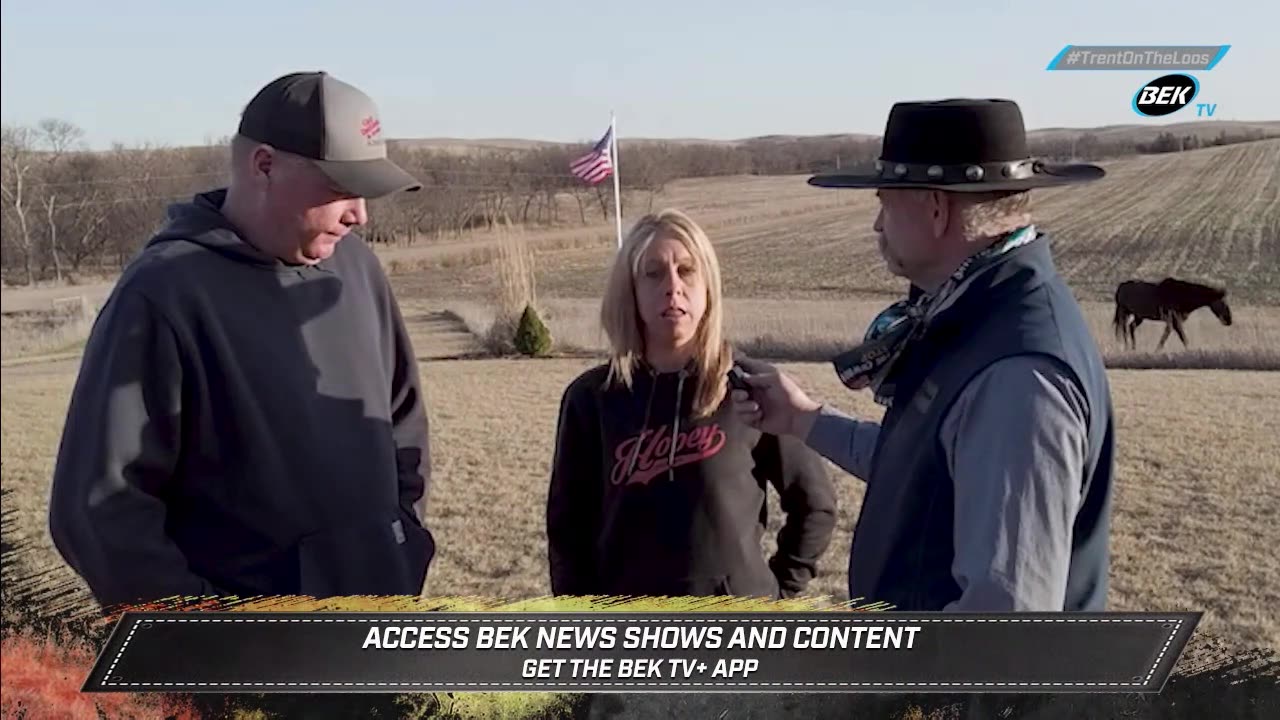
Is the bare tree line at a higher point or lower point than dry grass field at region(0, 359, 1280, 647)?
higher

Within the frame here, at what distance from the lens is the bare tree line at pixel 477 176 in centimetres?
229

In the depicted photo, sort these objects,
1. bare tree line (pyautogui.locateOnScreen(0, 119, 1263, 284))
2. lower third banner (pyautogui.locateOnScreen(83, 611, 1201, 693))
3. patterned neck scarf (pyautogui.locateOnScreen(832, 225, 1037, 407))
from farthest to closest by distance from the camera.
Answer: bare tree line (pyautogui.locateOnScreen(0, 119, 1263, 284))
lower third banner (pyautogui.locateOnScreen(83, 611, 1201, 693))
patterned neck scarf (pyautogui.locateOnScreen(832, 225, 1037, 407))

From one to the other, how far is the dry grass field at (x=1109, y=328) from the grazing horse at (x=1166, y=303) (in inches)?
0.9

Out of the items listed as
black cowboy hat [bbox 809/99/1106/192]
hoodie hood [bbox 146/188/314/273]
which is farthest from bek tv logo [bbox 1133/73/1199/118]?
hoodie hood [bbox 146/188/314/273]

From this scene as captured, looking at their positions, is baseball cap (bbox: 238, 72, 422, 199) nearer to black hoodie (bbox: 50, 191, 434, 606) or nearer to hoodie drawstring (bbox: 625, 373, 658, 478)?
black hoodie (bbox: 50, 191, 434, 606)

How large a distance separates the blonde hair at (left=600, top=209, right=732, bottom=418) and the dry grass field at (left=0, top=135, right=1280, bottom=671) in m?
0.30

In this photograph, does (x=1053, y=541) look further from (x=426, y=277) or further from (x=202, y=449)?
(x=426, y=277)

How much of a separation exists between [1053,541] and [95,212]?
89.6 inches

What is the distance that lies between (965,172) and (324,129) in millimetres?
1088

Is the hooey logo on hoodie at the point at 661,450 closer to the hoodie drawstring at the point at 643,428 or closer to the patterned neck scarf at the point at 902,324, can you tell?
the hoodie drawstring at the point at 643,428

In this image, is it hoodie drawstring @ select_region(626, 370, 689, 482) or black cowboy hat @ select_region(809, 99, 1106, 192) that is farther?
hoodie drawstring @ select_region(626, 370, 689, 482)

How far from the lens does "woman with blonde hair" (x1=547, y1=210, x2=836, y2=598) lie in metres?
1.96

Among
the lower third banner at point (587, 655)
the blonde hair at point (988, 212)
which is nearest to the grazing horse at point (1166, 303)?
the lower third banner at point (587, 655)

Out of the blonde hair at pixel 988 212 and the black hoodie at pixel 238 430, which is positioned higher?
the blonde hair at pixel 988 212
